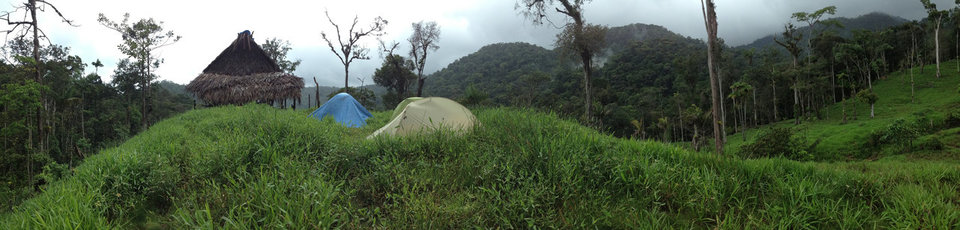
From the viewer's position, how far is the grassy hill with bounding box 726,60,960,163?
62.2ft

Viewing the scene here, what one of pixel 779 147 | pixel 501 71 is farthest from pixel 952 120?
pixel 501 71

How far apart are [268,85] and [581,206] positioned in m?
19.0

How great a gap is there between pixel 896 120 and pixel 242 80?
37362mm

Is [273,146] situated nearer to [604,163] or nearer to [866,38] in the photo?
[604,163]

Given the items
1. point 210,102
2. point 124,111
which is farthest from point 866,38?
point 124,111

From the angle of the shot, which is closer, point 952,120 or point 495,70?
point 952,120

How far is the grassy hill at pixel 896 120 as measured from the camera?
18969 mm

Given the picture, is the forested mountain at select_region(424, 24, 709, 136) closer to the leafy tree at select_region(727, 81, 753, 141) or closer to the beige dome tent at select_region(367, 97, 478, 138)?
the leafy tree at select_region(727, 81, 753, 141)

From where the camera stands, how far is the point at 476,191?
3.31 metres

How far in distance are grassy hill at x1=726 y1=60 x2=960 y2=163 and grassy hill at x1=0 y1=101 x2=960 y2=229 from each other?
13.6m

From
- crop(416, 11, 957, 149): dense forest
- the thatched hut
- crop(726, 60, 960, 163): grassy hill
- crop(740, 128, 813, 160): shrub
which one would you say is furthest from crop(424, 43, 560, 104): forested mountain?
the thatched hut

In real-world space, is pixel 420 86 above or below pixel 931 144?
above

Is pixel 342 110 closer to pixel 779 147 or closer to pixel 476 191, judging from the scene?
pixel 476 191

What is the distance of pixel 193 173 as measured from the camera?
3.58 metres
